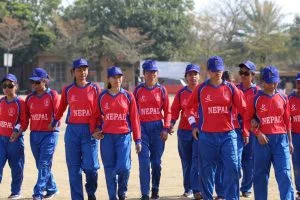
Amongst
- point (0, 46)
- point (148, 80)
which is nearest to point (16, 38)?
point (0, 46)

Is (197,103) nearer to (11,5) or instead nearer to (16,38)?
(16,38)

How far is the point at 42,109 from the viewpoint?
9570mm

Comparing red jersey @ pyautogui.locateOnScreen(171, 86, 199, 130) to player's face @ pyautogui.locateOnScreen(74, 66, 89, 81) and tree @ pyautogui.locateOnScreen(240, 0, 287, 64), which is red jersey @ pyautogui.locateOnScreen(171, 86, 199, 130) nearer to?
player's face @ pyautogui.locateOnScreen(74, 66, 89, 81)

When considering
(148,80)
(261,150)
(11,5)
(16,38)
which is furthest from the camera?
(11,5)

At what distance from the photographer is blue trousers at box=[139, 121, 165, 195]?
9516 millimetres

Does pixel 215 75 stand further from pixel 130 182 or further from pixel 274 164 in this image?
pixel 130 182

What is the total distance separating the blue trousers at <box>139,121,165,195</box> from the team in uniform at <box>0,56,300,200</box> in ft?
0.05

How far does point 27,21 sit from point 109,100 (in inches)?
1874

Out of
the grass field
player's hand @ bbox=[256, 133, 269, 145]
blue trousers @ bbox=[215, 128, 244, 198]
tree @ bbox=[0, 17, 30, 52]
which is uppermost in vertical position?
tree @ bbox=[0, 17, 30, 52]

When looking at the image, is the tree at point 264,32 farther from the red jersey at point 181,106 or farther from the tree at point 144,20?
the red jersey at point 181,106

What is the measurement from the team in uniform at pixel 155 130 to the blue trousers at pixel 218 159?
1 centimetres

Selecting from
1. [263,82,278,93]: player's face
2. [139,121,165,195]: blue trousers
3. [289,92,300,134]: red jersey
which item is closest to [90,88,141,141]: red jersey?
[139,121,165,195]: blue trousers

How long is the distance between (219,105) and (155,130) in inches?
67.5

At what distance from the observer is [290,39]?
2349 inches
